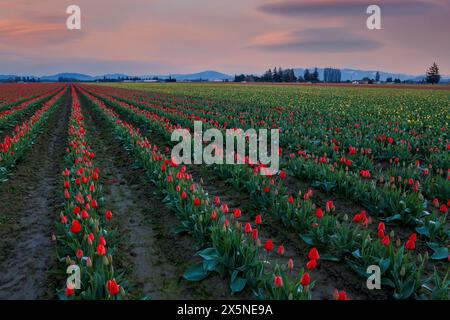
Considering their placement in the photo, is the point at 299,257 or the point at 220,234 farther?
the point at 299,257

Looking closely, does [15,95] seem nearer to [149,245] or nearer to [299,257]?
[149,245]

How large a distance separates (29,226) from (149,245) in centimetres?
229

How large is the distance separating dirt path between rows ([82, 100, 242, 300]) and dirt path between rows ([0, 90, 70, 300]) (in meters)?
0.99

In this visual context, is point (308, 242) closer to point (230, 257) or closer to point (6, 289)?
point (230, 257)

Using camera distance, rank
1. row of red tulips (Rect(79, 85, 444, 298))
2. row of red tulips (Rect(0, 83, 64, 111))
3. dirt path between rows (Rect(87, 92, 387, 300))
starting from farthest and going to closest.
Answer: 1. row of red tulips (Rect(0, 83, 64, 111))
2. dirt path between rows (Rect(87, 92, 387, 300))
3. row of red tulips (Rect(79, 85, 444, 298))

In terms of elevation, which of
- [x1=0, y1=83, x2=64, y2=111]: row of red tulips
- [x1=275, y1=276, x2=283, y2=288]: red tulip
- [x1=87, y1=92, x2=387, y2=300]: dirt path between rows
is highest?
[x1=0, y1=83, x2=64, y2=111]: row of red tulips

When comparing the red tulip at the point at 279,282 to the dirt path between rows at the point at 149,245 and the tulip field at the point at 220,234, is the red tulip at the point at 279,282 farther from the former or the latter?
the dirt path between rows at the point at 149,245

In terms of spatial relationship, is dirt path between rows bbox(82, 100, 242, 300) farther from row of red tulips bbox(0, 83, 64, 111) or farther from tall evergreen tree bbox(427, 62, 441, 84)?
tall evergreen tree bbox(427, 62, 441, 84)

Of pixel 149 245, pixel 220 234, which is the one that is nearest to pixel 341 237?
pixel 220 234

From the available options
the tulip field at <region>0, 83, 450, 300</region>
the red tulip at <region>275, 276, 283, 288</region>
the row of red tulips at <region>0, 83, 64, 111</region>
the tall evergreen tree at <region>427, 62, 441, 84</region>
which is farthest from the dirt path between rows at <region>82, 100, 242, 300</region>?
the tall evergreen tree at <region>427, 62, 441, 84</region>

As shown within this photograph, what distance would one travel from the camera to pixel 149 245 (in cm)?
522

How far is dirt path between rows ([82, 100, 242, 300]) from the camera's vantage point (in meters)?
4.08

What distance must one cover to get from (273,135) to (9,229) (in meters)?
9.44

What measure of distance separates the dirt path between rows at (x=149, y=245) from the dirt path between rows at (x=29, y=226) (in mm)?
993
